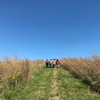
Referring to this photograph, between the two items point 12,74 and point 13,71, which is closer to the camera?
point 12,74

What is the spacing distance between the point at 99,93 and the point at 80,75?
17.6ft

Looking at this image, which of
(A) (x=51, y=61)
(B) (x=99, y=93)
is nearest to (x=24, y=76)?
(B) (x=99, y=93)

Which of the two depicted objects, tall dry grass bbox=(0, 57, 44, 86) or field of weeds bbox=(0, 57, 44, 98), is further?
tall dry grass bbox=(0, 57, 44, 86)

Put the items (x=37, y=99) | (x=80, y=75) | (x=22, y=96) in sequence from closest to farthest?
(x=37, y=99)
(x=22, y=96)
(x=80, y=75)

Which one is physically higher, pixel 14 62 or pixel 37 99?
pixel 14 62

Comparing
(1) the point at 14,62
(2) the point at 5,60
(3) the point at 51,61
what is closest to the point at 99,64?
Result: (1) the point at 14,62

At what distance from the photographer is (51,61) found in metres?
30.9

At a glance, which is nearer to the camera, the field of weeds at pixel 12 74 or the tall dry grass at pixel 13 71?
the field of weeds at pixel 12 74

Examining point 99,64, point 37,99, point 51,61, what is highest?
point 51,61

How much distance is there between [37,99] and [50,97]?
0.62m

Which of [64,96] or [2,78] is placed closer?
[64,96]

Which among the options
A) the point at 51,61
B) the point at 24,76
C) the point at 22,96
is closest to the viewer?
the point at 22,96

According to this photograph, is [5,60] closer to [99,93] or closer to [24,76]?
[24,76]

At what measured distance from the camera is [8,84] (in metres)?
9.30
